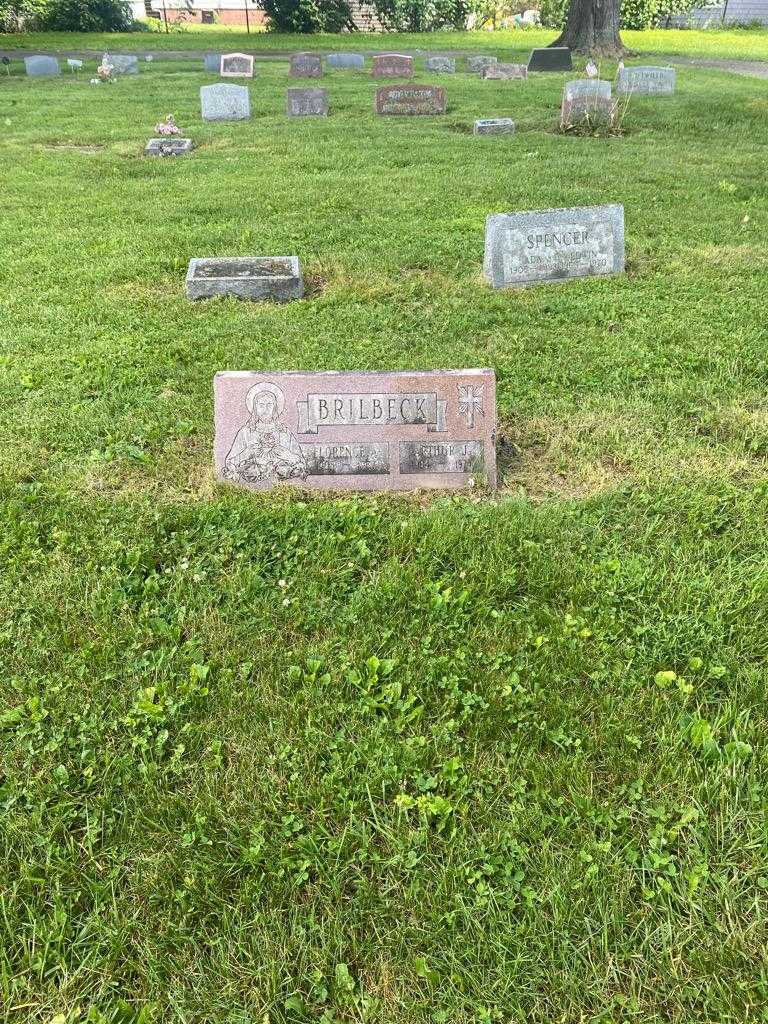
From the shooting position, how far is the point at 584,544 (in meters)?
3.51

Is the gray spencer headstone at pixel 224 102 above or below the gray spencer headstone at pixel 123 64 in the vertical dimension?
below

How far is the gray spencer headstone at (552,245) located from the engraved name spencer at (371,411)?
3.29 meters

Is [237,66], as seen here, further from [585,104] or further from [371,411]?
[371,411]

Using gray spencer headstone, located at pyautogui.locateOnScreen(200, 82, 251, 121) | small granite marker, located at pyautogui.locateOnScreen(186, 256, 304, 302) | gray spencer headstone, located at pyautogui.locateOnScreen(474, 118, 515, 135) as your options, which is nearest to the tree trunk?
gray spencer headstone, located at pyautogui.locateOnScreen(474, 118, 515, 135)

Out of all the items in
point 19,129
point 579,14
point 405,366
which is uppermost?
point 579,14

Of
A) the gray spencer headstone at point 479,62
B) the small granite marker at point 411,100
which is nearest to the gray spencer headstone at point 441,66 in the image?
the gray spencer headstone at point 479,62

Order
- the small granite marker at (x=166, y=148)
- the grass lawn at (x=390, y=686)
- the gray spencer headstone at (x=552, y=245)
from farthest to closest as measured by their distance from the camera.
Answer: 1. the small granite marker at (x=166, y=148)
2. the gray spencer headstone at (x=552, y=245)
3. the grass lawn at (x=390, y=686)

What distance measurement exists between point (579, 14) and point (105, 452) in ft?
82.7

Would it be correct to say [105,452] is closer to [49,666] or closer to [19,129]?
[49,666]

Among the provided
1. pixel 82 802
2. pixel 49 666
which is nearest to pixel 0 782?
pixel 82 802

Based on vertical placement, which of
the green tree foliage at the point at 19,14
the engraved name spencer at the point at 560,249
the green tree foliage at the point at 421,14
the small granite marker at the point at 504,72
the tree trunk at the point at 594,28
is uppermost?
the green tree foliage at the point at 421,14

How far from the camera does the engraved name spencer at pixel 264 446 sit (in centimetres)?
394

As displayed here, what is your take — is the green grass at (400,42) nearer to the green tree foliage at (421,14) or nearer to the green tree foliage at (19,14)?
the green tree foliage at (19,14)

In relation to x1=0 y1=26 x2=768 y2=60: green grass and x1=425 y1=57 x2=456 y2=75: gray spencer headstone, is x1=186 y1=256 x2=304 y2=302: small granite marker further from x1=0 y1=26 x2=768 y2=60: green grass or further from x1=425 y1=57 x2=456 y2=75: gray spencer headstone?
x1=0 y1=26 x2=768 y2=60: green grass
